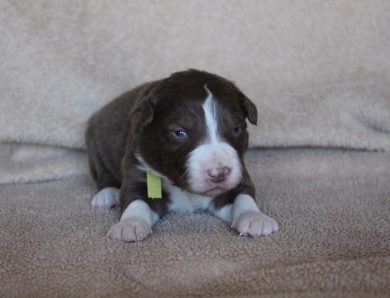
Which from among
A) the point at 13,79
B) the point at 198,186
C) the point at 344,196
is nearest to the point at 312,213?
the point at 344,196

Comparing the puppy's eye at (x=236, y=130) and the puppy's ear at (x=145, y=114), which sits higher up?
the puppy's ear at (x=145, y=114)

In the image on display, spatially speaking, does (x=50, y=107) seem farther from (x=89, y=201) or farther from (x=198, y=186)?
(x=198, y=186)

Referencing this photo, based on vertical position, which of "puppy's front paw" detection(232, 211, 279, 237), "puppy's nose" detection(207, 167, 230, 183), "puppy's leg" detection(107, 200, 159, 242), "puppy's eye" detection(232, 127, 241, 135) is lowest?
"puppy's leg" detection(107, 200, 159, 242)

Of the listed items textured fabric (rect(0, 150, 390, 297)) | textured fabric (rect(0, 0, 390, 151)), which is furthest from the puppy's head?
textured fabric (rect(0, 0, 390, 151))

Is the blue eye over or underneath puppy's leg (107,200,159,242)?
over

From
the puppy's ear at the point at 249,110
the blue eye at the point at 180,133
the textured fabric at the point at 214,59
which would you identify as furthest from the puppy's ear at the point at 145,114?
the textured fabric at the point at 214,59

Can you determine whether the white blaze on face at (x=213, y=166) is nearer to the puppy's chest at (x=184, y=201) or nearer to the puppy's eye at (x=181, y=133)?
the puppy's eye at (x=181, y=133)

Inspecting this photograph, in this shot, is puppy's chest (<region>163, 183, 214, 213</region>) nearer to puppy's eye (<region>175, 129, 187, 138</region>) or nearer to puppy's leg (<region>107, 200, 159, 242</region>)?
puppy's leg (<region>107, 200, 159, 242</region>)
